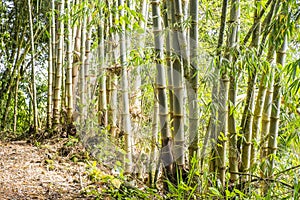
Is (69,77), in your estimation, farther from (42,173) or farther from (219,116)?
(219,116)

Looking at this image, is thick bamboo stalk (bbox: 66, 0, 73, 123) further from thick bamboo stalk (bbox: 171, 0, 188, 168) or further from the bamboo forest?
thick bamboo stalk (bbox: 171, 0, 188, 168)

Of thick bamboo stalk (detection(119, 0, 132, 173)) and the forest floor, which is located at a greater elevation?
thick bamboo stalk (detection(119, 0, 132, 173))

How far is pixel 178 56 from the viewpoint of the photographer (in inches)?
84.4

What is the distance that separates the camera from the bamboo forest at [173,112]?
208cm

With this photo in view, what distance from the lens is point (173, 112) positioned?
85.0 inches

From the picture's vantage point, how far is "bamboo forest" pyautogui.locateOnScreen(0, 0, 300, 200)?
2.08m

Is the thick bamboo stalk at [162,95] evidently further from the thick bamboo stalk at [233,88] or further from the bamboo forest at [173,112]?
Result: the thick bamboo stalk at [233,88]

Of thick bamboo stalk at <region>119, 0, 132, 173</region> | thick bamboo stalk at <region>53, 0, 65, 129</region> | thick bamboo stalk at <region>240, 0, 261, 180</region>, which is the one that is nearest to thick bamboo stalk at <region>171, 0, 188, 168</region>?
thick bamboo stalk at <region>240, 0, 261, 180</region>

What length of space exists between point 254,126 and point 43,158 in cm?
195

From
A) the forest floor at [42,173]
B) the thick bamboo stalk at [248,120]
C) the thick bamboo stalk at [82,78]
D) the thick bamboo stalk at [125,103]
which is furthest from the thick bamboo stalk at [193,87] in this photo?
the thick bamboo stalk at [82,78]

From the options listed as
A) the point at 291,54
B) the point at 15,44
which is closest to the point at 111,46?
the point at 291,54

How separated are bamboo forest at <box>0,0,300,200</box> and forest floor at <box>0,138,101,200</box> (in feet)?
0.03

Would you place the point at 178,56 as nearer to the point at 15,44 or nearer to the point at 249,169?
the point at 249,169

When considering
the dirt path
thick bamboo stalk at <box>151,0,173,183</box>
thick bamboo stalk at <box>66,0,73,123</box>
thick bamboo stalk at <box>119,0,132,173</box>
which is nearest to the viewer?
thick bamboo stalk at <box>151,0,173,183</box>
